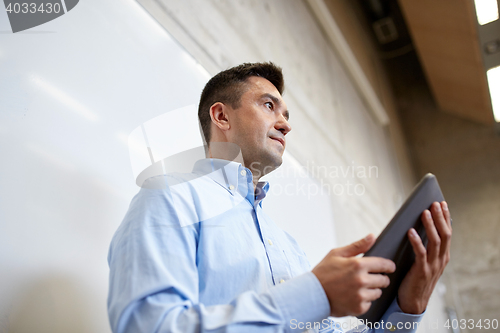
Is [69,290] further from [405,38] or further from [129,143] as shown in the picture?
[405,38]

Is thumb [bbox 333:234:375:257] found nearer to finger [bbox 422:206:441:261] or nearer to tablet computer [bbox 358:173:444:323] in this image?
tablet computer [bbox 358:173:444:323]

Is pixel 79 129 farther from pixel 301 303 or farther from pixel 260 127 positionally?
pixel 301 303

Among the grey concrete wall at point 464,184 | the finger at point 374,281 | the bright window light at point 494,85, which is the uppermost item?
the finger at point 374,281

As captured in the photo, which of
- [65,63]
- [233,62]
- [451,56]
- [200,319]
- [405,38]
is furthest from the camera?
[405,38]

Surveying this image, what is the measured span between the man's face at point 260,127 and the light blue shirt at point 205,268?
0.11 m

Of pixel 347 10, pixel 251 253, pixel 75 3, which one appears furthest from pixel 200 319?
pixel 347 10

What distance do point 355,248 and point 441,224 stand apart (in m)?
0.24

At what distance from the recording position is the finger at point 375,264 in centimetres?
60

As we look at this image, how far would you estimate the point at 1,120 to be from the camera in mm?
753

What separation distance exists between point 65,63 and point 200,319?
0.70 metres

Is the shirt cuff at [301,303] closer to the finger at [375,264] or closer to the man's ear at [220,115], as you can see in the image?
the finger at [375,264]

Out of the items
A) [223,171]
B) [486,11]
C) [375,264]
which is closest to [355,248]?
[375,264]

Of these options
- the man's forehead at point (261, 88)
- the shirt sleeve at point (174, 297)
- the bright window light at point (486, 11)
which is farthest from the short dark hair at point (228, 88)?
the bright window light at point (486, 11)

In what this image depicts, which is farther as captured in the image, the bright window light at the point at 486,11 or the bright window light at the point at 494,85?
the bright window light at the point at 494,85
